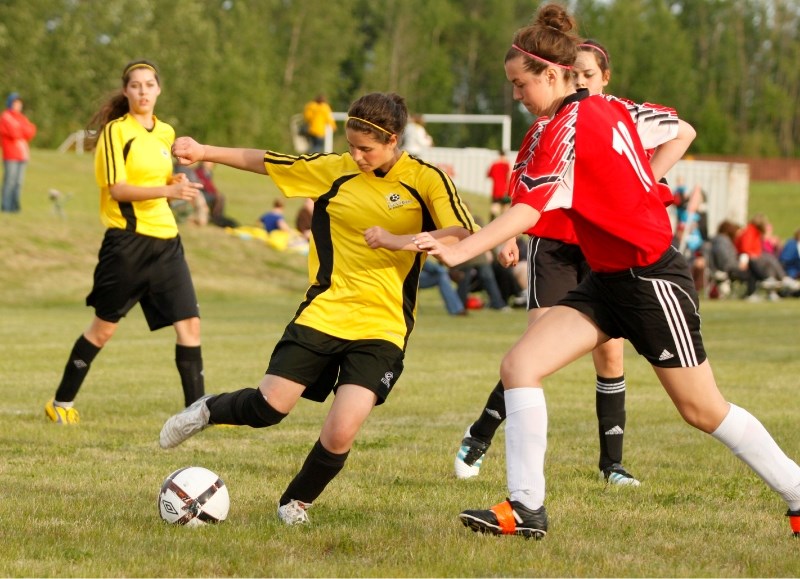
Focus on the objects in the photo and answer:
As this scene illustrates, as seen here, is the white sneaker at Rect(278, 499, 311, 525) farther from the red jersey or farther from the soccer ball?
the red jersey

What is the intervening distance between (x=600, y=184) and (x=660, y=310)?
0.54 meters

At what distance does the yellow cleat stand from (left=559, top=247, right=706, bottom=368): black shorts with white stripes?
4.52 metres

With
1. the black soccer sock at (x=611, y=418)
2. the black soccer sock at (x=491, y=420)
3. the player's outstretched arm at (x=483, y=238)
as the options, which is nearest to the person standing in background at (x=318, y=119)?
the black soccer sock at (x=491, y=420)

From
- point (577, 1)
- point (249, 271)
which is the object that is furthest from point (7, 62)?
point (577, 1)

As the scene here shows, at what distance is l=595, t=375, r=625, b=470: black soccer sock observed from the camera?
658cm

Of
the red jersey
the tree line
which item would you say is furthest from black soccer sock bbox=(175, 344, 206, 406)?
the tree line

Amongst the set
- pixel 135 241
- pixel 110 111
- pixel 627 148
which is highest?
pixel 627 148

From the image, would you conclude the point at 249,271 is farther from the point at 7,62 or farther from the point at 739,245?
the point at 7,62

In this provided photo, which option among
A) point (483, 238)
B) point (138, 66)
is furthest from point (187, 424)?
point (138, 66)

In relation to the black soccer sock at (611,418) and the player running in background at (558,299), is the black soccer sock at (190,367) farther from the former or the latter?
the black soccer sock at (611,418)

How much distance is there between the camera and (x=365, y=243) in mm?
5504

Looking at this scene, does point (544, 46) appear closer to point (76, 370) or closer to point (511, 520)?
point (511, 520)

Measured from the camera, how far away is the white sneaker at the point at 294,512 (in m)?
5.36

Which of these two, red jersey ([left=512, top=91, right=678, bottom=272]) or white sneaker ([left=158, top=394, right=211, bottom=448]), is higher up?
red jersey ([left=512, top=91, right=678, bottom=272])
